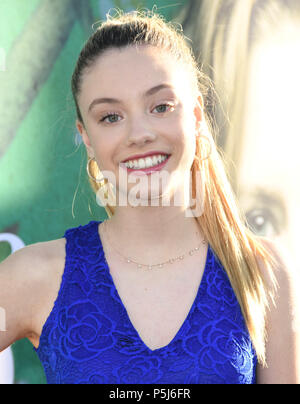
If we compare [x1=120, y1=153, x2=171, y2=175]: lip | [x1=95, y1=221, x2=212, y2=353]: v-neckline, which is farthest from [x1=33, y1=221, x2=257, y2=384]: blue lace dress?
[x1=120, y1=153, x2=171, y2=175]: lip

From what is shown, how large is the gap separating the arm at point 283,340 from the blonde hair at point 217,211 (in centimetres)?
3

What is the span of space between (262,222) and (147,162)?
3.71 feet

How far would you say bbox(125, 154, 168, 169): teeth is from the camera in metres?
1.60

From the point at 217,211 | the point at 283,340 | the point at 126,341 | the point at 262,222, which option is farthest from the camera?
the point at 262,222

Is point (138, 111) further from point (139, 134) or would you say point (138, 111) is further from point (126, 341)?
point (126, 341)

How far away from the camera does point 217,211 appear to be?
181cm

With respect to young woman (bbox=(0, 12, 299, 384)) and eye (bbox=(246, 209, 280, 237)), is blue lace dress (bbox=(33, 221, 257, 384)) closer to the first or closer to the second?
young woman (bbox=(0, 12, 299, 384))

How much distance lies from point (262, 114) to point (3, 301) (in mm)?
1499

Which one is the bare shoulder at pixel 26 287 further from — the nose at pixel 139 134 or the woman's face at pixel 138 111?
the nose at pixel 139 134

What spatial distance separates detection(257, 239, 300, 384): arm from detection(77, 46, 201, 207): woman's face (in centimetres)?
47

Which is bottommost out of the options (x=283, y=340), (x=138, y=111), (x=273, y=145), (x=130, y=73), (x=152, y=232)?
(x=283, y=340)

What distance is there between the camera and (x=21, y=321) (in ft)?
5.45

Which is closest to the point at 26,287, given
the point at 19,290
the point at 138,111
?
the point at 19,290

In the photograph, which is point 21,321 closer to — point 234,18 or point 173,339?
point 173,339
